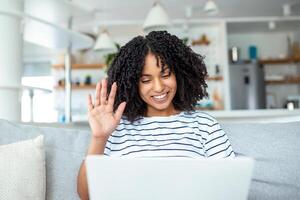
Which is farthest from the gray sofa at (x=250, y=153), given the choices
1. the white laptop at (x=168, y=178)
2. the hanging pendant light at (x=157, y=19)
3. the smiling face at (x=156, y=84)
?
the hanging pendant light at (x=157, y=19)

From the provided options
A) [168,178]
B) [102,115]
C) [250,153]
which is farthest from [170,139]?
[168,178]

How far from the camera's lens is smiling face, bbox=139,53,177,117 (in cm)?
104

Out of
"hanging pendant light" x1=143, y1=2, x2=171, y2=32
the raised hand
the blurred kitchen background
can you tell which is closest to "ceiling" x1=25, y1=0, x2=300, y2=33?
the blurred kitchen background

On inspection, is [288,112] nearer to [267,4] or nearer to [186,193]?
[186,193]

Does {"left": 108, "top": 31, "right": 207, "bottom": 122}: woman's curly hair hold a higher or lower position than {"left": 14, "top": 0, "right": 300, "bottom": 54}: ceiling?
lower

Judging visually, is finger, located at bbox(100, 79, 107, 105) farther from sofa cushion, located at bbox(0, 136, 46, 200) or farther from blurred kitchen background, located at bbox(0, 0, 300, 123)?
blurred kitchen background, located at bbox(0, 0, 300, 123)

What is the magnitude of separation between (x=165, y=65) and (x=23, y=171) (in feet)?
→ 1.69

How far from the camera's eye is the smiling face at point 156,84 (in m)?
1.04

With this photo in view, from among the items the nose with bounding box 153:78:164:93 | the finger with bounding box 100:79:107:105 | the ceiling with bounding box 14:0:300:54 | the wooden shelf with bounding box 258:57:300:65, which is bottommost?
the finger with bounding box 100:79:107:105

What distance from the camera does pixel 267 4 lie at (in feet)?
15.0

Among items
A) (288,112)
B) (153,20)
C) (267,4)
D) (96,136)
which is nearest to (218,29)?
(267,4)

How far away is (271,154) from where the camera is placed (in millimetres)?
1179

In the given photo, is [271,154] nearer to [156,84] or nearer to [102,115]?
[156,84]

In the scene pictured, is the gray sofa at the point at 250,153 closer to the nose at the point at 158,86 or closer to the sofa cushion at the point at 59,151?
the sofa cushion at the point at 59,151
